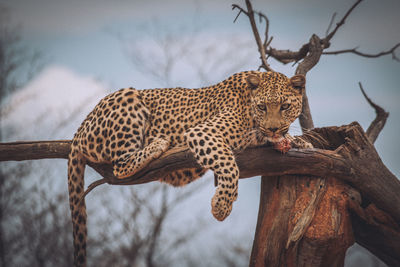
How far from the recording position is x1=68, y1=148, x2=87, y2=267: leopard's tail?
17.4 ft

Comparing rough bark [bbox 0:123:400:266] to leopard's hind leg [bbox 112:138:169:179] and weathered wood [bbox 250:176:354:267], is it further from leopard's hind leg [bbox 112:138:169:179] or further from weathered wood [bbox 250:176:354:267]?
leopard's hind leg [bbox 112:138:169:179]

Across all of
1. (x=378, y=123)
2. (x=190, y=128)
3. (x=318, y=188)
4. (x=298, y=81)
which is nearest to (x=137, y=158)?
(x=190, y=128)

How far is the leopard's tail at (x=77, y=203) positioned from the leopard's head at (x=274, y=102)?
7.52 feet

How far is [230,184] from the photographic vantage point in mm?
4598

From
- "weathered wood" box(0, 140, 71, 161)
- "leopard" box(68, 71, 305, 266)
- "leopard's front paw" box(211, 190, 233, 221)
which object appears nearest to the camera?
"leopard's front paw" box(211, 190, 233, 221)

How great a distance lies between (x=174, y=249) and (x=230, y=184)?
7468 mm

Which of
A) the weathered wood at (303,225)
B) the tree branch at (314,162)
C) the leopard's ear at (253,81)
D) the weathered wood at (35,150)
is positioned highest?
the leopard's ear at (253,81)

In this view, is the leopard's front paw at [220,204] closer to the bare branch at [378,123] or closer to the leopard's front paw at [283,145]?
the leopard's front paw at [283,145]

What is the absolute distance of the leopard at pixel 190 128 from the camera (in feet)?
15.7

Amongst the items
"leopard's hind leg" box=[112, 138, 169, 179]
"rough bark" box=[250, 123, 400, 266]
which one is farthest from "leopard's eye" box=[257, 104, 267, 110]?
"leopard's hind leg" box=[112, 138, 169, 179]

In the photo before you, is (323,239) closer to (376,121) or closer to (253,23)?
(376,121)

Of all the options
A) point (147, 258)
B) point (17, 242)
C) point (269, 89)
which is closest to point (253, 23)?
point (269, 89)

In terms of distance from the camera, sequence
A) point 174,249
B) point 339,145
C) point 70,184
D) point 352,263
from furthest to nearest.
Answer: point 174,249 < point 352,263 < point 339,145 < point 70,184

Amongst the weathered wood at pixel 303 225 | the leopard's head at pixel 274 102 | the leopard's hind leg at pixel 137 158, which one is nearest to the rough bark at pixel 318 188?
the weathered wood at pixel 303 225
